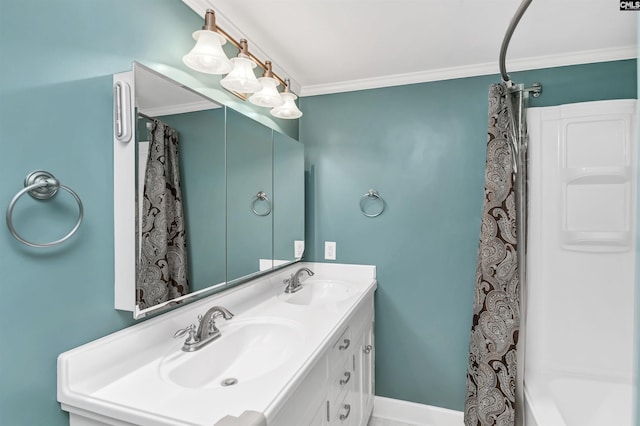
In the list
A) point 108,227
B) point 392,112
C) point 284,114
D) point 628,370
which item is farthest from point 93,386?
point 628,370

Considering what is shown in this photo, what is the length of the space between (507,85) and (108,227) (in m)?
1.96

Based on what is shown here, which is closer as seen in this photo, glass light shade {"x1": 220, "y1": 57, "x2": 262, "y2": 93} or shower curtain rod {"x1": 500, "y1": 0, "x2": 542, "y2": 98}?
shower curtain rod {"x1": 500, "y1": 0, "x2": 542, "y2": 98}

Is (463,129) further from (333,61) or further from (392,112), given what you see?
(333,61)

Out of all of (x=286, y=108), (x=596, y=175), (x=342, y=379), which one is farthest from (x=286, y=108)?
(x=596, y=175)

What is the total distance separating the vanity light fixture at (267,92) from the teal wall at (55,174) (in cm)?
68

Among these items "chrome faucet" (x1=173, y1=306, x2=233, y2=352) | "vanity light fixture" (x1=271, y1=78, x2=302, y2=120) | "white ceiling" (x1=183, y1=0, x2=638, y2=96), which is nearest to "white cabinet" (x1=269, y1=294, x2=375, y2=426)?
"chrome faucet" (x1=173, y1=306, x2=233, y2=352)

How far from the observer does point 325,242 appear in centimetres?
244

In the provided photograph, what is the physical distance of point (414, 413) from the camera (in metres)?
2.22

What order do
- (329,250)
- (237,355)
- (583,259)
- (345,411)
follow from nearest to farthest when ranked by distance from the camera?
1. (237,355)
2. (345,411)
3. (583,259)
4. (329,250)

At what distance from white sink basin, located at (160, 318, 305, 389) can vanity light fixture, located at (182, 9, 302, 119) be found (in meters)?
1.08

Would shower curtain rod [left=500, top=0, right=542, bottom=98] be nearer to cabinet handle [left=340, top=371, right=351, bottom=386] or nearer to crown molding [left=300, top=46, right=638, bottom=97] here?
crown molding [left=300, top=46, right=638, bottom=97]

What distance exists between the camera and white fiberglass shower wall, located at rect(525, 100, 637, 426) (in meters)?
1.76

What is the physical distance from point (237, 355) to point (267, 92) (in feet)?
4.25

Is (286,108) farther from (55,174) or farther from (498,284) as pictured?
(498,284)
